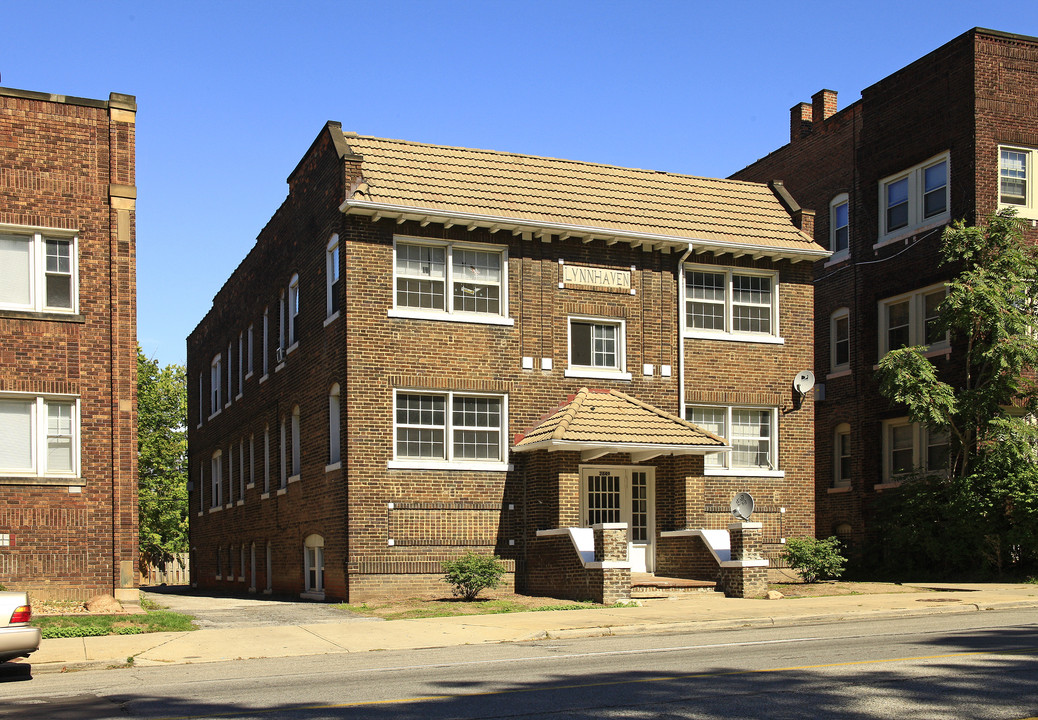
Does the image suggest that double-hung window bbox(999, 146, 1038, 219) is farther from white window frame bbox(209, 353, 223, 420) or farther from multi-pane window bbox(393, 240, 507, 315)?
white window frame bbox(209, 353, 223, 420)

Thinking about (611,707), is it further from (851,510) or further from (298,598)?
(851,510)

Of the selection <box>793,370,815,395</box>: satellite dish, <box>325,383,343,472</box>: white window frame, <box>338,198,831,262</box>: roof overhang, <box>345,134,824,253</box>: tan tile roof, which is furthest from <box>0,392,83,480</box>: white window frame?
<box>793,370,815,395</box>: satellite dish

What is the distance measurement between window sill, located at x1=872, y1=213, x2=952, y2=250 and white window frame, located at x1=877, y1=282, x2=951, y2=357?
1531 mm

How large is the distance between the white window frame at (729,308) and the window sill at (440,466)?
5739 millimetres

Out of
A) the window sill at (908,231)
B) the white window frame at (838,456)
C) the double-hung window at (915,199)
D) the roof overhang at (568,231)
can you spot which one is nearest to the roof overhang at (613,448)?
the roof overhang at (568,231)

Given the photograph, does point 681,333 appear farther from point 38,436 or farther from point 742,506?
point 38,436

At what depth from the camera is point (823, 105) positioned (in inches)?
1414

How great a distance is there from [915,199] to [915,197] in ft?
0.18

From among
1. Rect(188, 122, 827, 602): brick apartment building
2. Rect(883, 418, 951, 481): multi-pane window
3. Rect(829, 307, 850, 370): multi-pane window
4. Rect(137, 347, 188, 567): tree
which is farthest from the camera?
Rect(137, 347, 188, 567): tree

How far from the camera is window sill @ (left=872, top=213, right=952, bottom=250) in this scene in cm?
2911

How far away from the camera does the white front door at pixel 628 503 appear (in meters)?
24.8

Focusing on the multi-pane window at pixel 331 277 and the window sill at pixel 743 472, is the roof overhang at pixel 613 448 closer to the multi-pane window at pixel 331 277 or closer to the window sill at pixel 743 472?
the window sill at pixel 743 472

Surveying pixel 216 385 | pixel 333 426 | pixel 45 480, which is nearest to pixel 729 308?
pixel 333 426

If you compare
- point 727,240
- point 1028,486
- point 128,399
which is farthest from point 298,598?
point 1028,486
